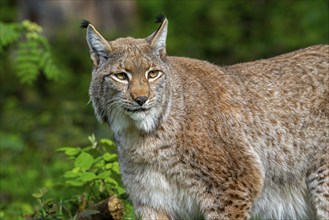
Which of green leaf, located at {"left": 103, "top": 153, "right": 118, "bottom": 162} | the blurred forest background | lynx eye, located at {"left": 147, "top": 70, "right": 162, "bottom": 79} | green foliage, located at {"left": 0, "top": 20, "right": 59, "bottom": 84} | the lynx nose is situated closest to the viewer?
the lynx nose

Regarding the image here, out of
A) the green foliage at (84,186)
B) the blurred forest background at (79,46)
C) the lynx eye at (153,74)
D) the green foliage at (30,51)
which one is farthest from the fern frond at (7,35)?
the lynx eye at (153,74)

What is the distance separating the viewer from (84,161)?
8.17m

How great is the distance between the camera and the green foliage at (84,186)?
812 cm

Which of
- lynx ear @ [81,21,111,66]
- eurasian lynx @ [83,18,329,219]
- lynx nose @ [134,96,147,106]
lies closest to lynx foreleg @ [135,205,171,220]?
eurasian lynx @ [83,18,329,219]

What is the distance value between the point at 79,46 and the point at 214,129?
986 centimetres

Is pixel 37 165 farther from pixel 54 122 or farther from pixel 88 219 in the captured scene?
pixel 88 219

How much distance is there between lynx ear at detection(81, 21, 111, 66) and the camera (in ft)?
24.6

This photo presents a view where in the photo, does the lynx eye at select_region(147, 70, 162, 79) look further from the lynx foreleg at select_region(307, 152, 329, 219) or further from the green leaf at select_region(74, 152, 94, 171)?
the lynx foreleg at select_region(307, 152, 329, 219)

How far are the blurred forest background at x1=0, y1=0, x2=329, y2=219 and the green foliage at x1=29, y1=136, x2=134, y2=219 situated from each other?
1375mm

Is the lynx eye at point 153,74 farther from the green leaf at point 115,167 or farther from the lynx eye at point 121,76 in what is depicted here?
the green leaf at point 115,167

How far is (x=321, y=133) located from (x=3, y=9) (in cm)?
1244

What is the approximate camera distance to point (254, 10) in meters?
18.5

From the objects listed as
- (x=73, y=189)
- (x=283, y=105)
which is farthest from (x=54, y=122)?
(x=283, y=105)

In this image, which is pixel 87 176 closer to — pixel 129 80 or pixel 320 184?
pixel 129 80
